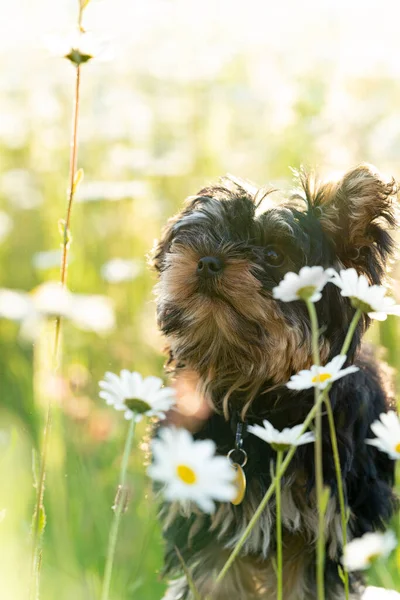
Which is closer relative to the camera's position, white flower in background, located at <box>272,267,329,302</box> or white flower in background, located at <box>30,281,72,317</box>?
white flower in background, located at <box>272,267,329,302</box>

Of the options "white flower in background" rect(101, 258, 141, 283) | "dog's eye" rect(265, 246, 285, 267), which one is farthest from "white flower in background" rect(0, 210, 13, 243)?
"dog's eye" rect(265, 246, 285, 267)

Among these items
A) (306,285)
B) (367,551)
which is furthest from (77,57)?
(367,551)

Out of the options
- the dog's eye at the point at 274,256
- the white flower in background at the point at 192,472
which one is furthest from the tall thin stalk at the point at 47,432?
the dog's eye at the point at 274,256

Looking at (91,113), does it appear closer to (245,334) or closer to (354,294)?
(245,334)

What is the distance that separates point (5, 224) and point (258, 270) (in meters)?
3.22

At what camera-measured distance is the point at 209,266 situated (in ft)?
7.80

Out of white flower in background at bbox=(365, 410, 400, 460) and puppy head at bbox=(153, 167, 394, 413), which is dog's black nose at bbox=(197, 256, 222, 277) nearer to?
puppy head at bbox=(153, 167, 394, 413)

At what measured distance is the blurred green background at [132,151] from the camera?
3416 mm

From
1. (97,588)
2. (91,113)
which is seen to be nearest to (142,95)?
(91,113)

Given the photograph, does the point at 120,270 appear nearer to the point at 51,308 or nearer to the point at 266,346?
the point at 266,346

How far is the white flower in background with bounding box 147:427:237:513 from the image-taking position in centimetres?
127

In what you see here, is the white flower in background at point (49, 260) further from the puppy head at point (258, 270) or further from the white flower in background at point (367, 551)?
the white flower in background at point (367, 551)

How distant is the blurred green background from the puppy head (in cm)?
52

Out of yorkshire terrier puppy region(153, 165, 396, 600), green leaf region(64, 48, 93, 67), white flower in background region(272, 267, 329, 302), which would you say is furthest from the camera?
yorkshire terrier puppy region(153, 165, 396, 600)
